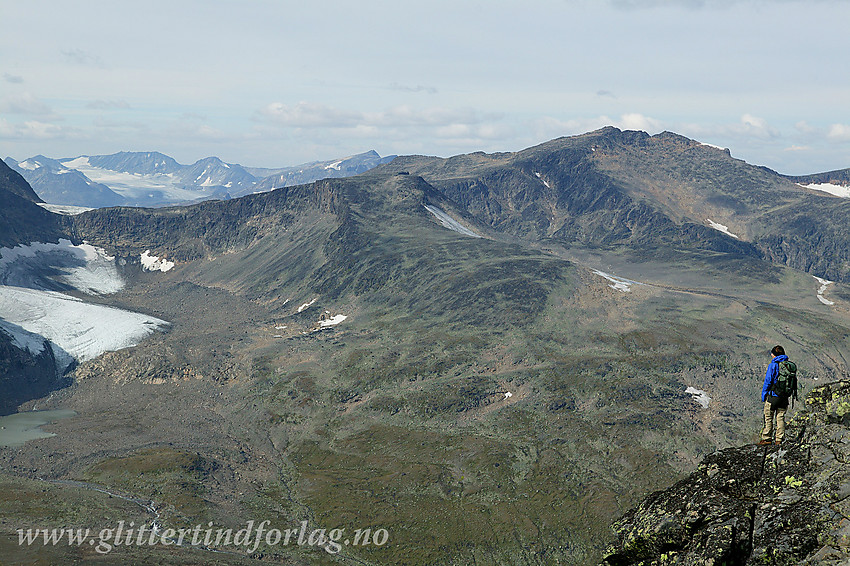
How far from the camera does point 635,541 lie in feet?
71.9

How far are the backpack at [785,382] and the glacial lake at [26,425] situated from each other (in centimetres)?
13085

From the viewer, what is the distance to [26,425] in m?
122

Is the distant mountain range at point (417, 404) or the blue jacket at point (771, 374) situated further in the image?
the distant mountain range at point (417, 404)

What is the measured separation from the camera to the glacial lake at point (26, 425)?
113750 millimetres

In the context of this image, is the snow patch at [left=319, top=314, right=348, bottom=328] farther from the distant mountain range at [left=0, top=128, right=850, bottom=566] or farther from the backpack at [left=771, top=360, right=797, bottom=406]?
the backpack at [left=771, top=360, right=797, bottom=406]

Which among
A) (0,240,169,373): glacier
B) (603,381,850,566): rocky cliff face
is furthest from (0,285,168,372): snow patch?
(603,381,850,566): rocky cliff face

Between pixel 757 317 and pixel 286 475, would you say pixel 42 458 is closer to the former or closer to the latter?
pixel 286 475

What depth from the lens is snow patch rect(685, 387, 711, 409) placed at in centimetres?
11906

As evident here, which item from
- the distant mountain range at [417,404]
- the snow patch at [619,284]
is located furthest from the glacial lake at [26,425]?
the snow patch at [619,284]

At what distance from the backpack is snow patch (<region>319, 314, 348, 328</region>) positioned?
167076 mm

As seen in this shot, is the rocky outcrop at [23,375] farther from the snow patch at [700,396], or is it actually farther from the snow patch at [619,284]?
the snow patch at [619,284]

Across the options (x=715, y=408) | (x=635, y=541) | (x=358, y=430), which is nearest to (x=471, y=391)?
(x=358, y=430)

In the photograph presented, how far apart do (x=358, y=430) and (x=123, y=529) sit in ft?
170

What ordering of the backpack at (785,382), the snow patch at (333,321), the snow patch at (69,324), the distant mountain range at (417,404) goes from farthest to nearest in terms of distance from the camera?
the snow patch at (333,321)
the snow patch at (69,324)
the distant mountain range at (417,404)
the backpack at (785,382)
